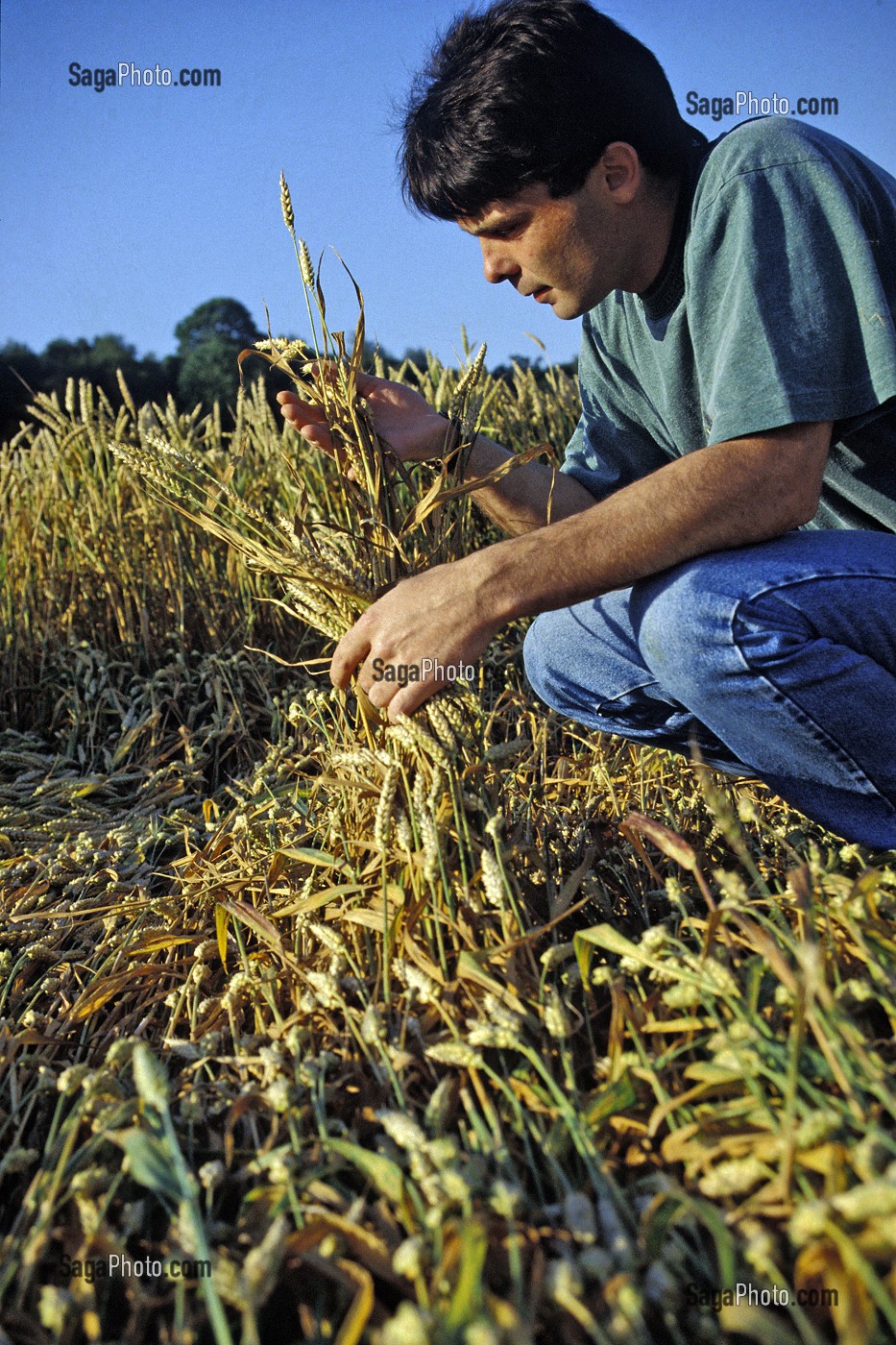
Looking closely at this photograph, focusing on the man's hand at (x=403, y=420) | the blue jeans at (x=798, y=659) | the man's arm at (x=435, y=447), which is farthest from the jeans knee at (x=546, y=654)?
the man's hand at (x=403, y=420)

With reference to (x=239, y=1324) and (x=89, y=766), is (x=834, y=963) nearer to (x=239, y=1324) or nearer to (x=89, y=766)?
(x=239, y=1324)

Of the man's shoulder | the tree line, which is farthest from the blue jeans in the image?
the tree line

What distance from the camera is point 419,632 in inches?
43.9

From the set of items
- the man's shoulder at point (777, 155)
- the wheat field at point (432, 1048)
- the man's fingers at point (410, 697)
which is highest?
the man's shoulder at point (777, 155)

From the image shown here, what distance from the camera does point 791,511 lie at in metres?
1.23

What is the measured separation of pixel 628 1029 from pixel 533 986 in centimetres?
11

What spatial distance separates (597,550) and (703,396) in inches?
14.8

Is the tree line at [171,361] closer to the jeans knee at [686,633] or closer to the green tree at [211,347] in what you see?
the green tree at [211,347]

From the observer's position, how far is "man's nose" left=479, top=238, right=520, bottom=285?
1.43m

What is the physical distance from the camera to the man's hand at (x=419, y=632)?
3.63ft

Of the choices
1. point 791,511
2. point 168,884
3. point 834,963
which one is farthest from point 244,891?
point 791,511

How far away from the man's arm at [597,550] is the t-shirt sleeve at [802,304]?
47mm

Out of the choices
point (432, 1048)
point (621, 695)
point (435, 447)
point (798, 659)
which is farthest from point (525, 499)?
point (432, 1048)

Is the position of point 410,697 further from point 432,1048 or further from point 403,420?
point 403,420
